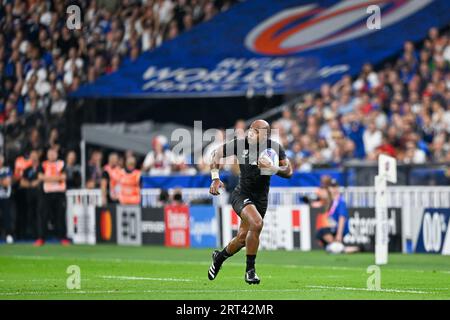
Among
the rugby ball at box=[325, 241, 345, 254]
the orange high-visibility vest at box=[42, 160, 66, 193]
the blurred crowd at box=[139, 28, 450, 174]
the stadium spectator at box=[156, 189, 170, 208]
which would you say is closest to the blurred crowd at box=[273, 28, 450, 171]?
the blurred crowd at box=[139, 28, 450, 174]

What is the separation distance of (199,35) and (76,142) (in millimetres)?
4684

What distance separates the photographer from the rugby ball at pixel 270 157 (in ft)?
52.4

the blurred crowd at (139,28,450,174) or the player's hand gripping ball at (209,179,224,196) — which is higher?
the blurred crowd at (139,28,450,174)

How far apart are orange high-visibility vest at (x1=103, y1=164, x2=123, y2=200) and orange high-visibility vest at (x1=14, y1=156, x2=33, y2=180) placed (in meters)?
2.02

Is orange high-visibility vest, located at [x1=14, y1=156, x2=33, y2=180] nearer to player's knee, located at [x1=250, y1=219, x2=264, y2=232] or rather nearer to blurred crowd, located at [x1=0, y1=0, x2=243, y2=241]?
blurred crowd, located at [x1=0, y1=0, x2=243, y2=241]

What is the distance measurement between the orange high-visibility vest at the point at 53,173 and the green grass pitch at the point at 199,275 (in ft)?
5.63

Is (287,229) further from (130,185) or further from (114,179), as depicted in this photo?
(114,179)

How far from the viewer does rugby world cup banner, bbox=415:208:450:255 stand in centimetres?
2280

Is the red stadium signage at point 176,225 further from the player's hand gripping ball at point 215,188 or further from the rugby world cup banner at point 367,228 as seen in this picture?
the player's hand gripping ball at point 215,188

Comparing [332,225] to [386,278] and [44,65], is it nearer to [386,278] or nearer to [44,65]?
[386,278]

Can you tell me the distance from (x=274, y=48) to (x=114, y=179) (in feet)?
22.8

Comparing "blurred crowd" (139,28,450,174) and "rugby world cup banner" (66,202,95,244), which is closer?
"blurred crowd" (139,28,450,174)

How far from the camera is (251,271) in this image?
16.1m

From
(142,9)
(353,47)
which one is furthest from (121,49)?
(353,47)
